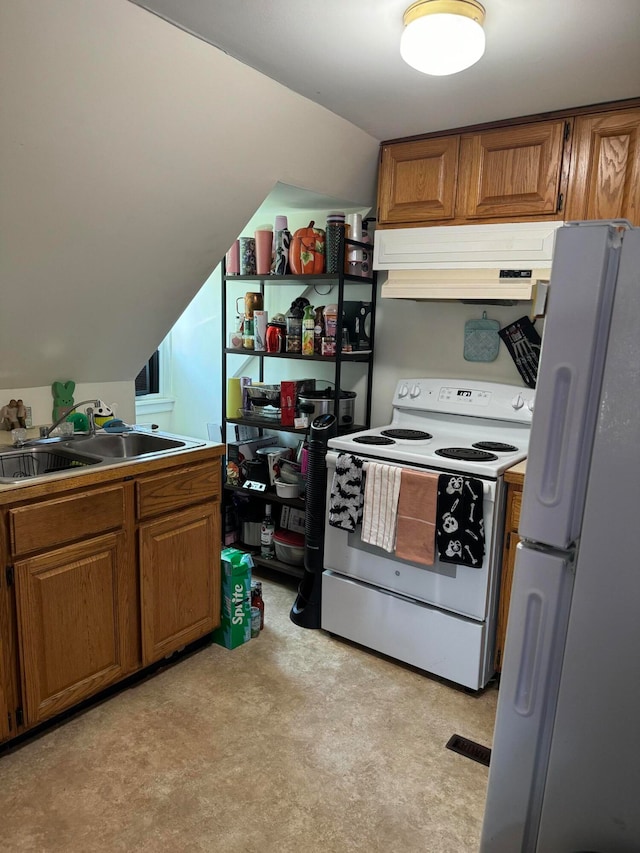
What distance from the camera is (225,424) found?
342 cm

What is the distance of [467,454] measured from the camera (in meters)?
2.41

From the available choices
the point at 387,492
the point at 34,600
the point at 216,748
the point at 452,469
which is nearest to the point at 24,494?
the point at 34,600

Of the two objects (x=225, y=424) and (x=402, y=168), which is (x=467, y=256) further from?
(x=225, y=424)

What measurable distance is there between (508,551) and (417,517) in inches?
14.3

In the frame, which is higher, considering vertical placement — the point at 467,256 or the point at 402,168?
the point at 402,168

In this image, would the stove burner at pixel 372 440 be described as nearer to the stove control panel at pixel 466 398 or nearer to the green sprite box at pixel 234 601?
the stove control panel at pixel 466 398

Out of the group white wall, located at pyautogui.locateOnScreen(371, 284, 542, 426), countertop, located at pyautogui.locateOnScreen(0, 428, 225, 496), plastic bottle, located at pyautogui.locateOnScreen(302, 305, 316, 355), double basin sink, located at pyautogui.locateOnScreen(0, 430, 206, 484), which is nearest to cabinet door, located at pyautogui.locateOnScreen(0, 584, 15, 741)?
countertop, located at pyautogui.locateOnScreen(0, 428, 225, 496)

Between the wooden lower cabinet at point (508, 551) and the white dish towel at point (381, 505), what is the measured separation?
421mm

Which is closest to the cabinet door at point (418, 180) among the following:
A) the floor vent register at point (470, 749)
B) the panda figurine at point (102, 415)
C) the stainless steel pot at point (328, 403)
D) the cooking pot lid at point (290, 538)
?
the stainless steel pot at point (328, 403)

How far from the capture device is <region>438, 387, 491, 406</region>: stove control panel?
2.79 m

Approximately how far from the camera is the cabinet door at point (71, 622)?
6.34 feet

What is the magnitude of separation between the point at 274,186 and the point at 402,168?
1.92ft

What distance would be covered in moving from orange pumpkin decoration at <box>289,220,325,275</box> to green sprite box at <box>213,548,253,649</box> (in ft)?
4.65

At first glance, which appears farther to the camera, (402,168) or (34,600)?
(402,168)
